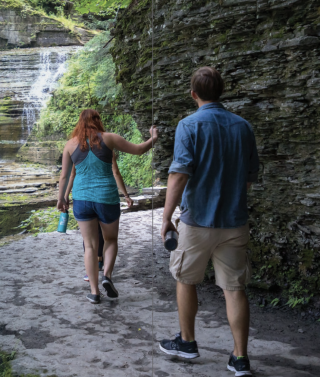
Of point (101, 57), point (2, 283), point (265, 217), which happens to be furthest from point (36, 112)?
point (265, 217)

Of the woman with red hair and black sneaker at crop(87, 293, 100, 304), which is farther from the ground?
the woman with red hair

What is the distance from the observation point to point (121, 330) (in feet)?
8.70

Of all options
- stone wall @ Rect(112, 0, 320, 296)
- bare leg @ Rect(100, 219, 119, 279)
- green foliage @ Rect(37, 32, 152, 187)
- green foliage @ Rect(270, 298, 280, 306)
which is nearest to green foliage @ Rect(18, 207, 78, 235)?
green foliage @ Rect(37, 32, 152, 187)

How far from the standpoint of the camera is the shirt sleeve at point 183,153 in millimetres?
1814

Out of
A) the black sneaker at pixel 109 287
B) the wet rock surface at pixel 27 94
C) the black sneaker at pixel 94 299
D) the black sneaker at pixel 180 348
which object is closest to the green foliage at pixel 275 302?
the black sneaker at pixel 180 348

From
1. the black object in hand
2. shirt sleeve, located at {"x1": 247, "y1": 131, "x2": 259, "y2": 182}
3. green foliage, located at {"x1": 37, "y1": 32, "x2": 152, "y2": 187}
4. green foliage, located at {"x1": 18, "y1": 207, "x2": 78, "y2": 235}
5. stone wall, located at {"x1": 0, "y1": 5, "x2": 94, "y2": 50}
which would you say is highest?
stone wall, located at {"x1": 0, "y1": 5, "x2": 94, "y2": 50}

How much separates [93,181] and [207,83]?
1.38 metres

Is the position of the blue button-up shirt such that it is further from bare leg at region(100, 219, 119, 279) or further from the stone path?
bare leg at region(100, 219, 119, 279)

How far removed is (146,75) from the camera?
3.62 metres

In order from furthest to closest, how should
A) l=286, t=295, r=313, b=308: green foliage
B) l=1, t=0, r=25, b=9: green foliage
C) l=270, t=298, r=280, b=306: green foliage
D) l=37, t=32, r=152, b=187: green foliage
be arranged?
1. l=1, t=0, r=25, b=9: green foliage
2. l=37, t=32, r=152, b=187: green foliage
3. l=270, t=298, r=280, b=306: green foliage
4. l=286, t=295, r=313, b=308: green foliage

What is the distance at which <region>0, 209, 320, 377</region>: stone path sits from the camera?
2.12m

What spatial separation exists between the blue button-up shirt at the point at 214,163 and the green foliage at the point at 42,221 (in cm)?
695

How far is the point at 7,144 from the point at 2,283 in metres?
12.6

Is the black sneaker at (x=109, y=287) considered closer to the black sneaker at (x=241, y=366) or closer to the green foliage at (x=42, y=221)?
the black sneaker at (x=241, y=366)
